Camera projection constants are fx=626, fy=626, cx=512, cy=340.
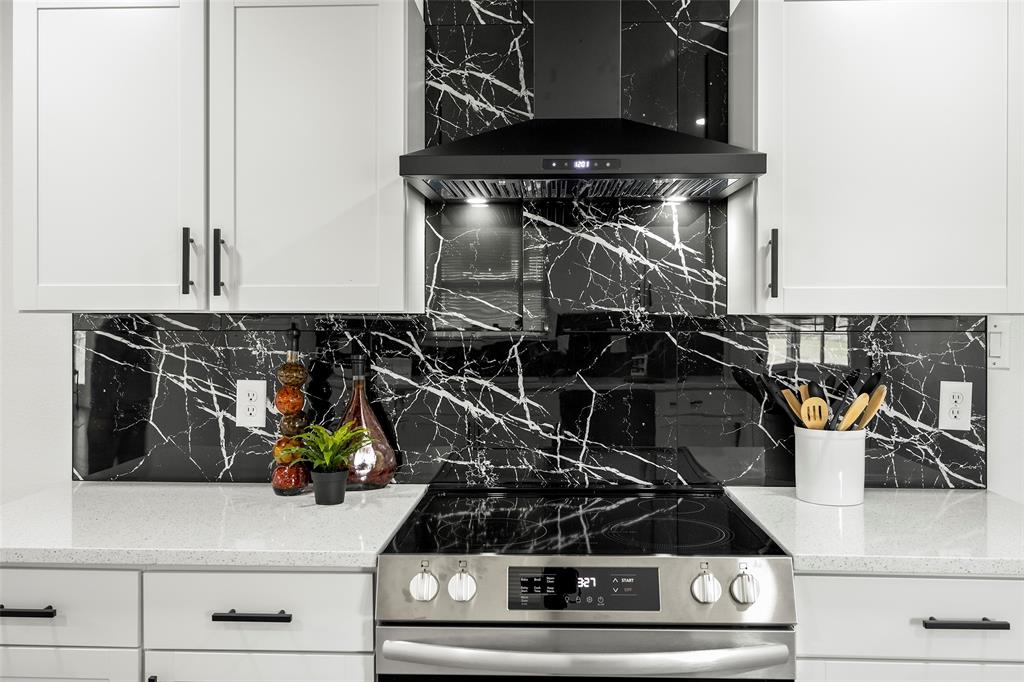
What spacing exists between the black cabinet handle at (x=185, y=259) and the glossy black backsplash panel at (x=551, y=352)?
37 centimetres

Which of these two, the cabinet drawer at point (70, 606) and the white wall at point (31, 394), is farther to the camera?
the white wall at point (31, 394)

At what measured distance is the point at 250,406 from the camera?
1974 millimetres

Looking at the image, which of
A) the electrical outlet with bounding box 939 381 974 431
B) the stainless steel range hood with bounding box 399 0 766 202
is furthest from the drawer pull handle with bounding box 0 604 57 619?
the electrical outlet with bounding box 939 381 974 431

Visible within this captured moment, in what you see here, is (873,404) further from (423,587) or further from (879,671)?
(423,587)

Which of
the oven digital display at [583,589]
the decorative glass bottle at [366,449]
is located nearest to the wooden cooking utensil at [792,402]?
the oven digital display at [583,589]

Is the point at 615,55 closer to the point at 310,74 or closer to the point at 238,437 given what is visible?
the point at 310,74

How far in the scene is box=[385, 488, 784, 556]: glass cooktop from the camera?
1.37 meters

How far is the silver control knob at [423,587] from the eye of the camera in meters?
1.28

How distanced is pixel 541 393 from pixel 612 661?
0.85m

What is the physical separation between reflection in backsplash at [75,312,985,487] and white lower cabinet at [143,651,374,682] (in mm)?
677

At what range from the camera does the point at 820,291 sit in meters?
1.56

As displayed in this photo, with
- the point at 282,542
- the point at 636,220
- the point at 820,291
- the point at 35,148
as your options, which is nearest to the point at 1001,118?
the point at 820,291

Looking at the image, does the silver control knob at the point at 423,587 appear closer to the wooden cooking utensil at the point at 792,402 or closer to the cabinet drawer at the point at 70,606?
the cabinet drawer at the point at 70,606

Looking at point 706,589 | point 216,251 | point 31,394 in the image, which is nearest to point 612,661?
point 706,589
